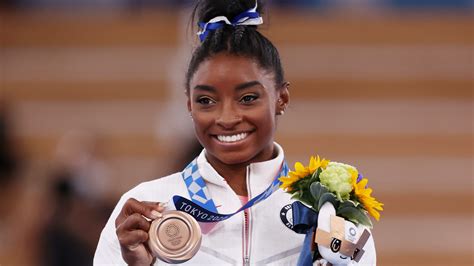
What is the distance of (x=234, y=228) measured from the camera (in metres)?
3.24

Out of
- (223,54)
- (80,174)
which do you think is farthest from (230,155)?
(80,174)

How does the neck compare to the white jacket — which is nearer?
the white jacket

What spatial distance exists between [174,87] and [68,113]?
105 cm

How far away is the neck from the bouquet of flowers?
206 millimetres

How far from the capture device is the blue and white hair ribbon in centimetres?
329

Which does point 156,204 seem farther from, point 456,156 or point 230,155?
point 456,156

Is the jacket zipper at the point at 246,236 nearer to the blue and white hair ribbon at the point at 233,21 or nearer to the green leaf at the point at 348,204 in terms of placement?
the green leaf at the point at 348,204

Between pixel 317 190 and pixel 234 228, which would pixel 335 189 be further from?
pixel 234 228

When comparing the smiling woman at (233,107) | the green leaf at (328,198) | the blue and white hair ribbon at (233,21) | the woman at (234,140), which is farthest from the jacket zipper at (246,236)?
the blue and white hair ribbon at (233,21)

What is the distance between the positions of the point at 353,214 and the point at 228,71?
0.49 m

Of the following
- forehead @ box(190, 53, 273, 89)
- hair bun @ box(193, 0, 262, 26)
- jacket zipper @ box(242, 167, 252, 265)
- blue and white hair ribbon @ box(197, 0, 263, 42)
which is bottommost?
jacket zipper @ box(242, 167, 252, 265)

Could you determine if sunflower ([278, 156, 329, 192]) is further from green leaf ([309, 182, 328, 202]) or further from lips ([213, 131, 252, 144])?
lips ([213, 131, 252, 144])

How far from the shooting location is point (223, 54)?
10.6ft

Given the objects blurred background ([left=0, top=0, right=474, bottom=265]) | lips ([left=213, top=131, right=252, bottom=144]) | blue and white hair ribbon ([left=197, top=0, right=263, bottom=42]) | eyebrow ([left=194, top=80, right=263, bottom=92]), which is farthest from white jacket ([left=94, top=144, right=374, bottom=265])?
blurred background ([left=0, top=0, right=474, bottom=265])
